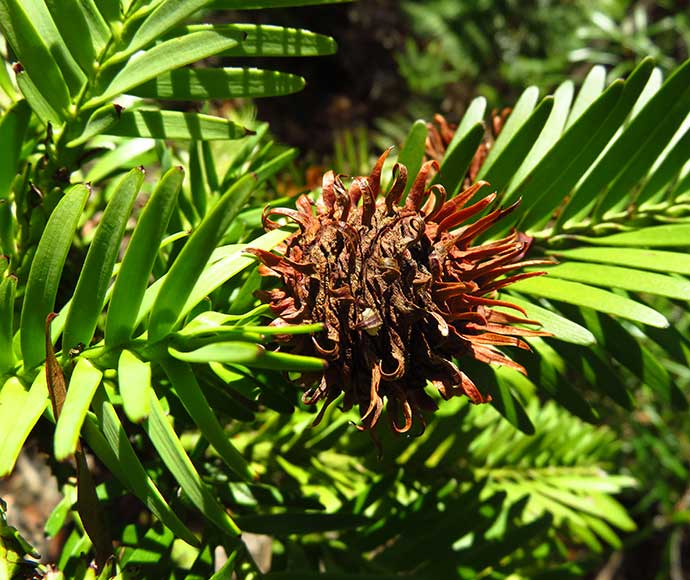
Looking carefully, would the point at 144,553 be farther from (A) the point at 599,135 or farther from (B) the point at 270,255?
(A) the point at 599,135

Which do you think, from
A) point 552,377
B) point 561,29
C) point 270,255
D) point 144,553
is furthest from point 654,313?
point 561,29

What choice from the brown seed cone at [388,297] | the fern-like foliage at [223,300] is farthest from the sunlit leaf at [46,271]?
the brown seed cone at [388,297]

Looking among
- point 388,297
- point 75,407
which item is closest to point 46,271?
point 75,407

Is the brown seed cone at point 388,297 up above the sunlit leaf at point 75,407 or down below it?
above

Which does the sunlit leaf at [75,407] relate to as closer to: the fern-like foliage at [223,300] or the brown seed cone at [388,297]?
the fern-like foliage at [223,300]

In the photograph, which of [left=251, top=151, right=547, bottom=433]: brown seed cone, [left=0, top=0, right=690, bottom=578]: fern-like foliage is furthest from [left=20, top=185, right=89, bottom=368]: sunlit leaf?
[left=251, top=151, right=547, bottom=433]: brown seed cone

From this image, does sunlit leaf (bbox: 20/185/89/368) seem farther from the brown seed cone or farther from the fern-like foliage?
the brown seed cone

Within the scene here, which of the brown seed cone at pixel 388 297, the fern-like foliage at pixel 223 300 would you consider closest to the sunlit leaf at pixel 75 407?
the fern-like foliage at pixel 223 300

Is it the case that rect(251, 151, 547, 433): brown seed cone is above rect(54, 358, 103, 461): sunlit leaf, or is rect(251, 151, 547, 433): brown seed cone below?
above

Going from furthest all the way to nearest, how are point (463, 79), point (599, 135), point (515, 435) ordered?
point (463, 79), point (515, 435), point (599, 135)
